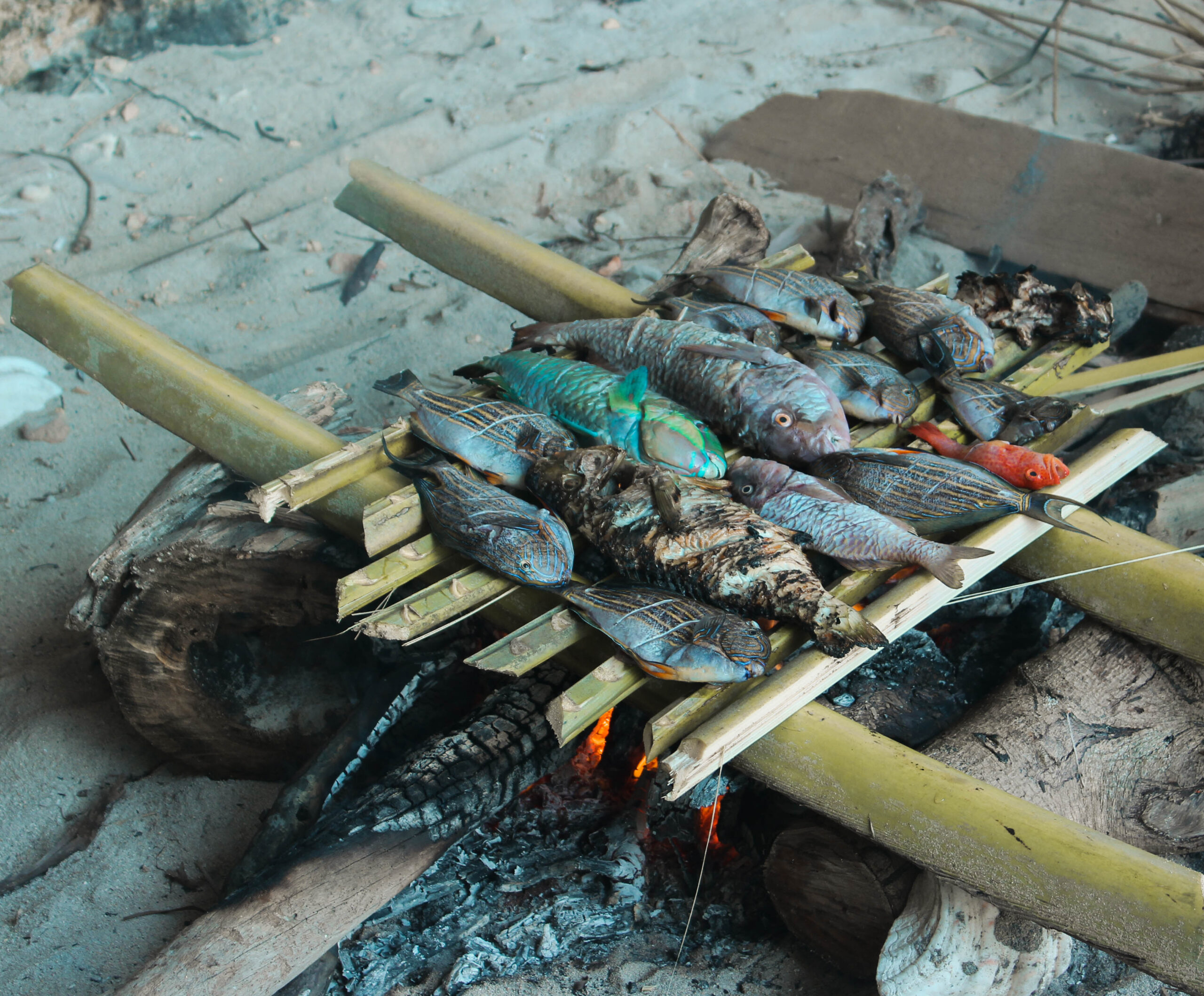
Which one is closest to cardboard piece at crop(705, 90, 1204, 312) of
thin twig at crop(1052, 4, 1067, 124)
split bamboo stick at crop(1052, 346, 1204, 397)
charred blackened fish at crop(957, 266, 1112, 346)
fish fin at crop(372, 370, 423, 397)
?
thin twig at crop(1052, 4, 1067, 124)

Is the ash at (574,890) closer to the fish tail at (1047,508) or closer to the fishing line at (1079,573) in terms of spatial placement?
the fishing line at (1079,573)

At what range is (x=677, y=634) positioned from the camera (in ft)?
6.18

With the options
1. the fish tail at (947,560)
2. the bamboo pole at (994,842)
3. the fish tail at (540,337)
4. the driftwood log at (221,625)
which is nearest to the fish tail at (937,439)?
the fish tail at (947,560)

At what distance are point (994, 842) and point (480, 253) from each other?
8.54 feet

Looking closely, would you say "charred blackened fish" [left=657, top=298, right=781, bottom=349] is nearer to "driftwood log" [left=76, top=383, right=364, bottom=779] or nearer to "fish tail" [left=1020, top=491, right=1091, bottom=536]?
"fish tail" [left=1020, top=491, right=1091, bottom=536]

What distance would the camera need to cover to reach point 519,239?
11.0ft

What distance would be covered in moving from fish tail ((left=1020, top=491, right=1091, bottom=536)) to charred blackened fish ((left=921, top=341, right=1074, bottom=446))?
0.37 metres

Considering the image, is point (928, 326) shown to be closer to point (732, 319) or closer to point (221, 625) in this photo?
point (732, 319)

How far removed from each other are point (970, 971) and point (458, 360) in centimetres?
324

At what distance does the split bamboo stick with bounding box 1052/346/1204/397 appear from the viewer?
2.97 m

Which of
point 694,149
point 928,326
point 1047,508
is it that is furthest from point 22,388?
point 1047,508

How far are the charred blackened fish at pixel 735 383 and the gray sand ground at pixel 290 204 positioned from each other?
1399 mm

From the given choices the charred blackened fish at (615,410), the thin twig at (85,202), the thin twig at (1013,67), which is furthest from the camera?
the thin twig at (1013,67)

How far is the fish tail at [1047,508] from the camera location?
2.19m
